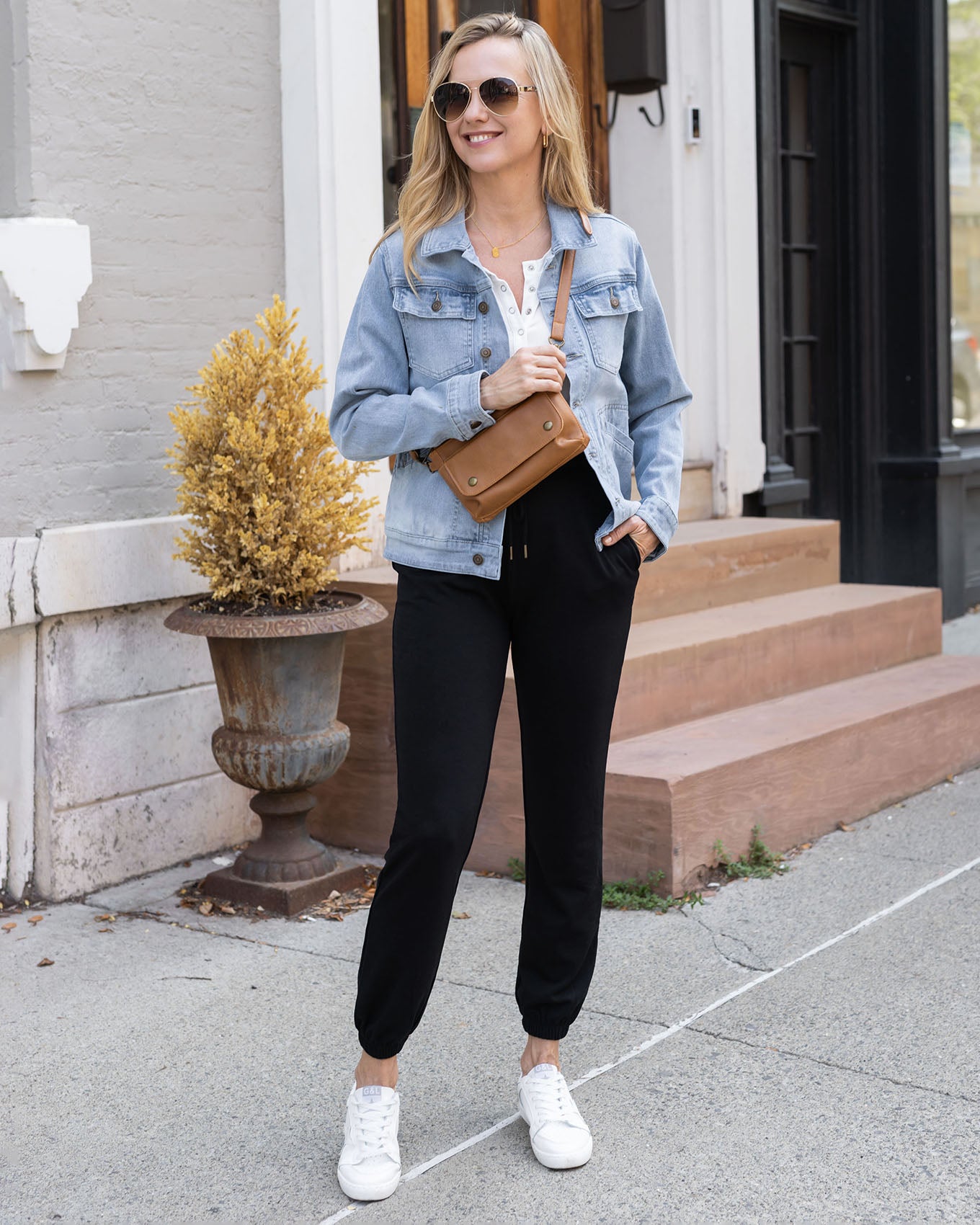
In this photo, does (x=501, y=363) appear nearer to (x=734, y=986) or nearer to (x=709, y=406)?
(x=734, y=986)

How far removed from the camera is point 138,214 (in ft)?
14.7

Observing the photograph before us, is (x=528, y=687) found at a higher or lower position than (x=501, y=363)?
lower

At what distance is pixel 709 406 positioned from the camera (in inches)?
268

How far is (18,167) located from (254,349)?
0.80m

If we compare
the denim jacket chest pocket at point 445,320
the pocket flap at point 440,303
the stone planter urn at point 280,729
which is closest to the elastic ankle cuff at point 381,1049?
the denim jacket chest pocket at point 445,320

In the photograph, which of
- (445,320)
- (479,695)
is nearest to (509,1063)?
(479,695)

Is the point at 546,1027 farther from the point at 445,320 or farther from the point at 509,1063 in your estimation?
the point at 445,320

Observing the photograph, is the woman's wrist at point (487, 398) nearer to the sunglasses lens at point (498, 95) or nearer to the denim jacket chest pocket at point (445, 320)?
the denim jacket chest pocket at point (445, 320)

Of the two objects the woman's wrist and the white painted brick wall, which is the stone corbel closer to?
the white painted brick wall

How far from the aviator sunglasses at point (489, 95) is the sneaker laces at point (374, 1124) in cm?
172

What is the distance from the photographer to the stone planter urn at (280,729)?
163 inches

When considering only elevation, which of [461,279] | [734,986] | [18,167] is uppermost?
[18,167]

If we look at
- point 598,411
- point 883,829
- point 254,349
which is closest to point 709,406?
point 883,829

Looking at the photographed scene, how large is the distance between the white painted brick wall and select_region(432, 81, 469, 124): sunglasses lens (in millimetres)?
1943
